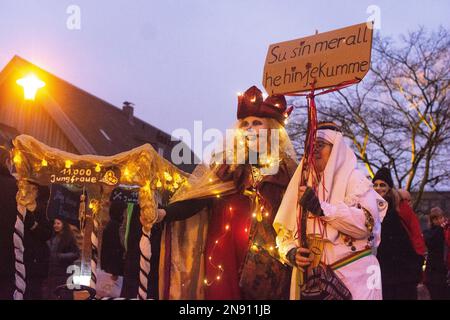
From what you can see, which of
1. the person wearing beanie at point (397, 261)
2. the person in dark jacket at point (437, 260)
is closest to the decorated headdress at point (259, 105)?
the person wearing beanie at point (397, 261)

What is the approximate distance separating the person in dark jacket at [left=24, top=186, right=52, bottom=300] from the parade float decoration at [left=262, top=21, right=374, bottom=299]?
4.22 meters

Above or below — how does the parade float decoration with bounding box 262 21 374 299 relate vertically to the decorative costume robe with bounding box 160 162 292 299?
above

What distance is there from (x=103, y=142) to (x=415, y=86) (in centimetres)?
1057

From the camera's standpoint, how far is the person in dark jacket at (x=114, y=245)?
8.90m

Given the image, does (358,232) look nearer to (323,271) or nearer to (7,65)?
(323,271)

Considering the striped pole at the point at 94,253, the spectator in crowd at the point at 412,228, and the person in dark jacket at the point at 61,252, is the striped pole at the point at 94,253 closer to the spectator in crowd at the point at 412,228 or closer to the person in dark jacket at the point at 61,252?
the person in dark jacket at the point at 61,252

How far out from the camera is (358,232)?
3.63 m

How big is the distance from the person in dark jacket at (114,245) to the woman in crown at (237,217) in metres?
3.22

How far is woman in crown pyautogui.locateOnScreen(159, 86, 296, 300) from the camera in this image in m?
4.99

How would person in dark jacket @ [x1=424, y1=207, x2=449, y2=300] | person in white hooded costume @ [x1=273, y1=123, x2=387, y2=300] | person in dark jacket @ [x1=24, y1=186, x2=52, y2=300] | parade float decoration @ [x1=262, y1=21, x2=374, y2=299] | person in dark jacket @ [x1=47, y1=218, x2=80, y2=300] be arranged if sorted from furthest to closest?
person in dark jacket @ [x1=47, y1=218, x2=80, y2=300]
person in dark jacket @ [x1=24, y1=186, x2=52, y2=300]
person in dark jacket @ [x1=424, y1=207, x2=449, y2=300]
parade float decoration @ [x1=262, y1=21, x2=374, y2=299]
person in white hooded costume @ [x1=273, y1=123, x2=387, y2=300]

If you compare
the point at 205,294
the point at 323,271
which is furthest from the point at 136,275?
the point at 323,271

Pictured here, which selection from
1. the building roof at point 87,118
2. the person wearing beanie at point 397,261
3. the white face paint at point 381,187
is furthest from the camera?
the building roof at point 87,118

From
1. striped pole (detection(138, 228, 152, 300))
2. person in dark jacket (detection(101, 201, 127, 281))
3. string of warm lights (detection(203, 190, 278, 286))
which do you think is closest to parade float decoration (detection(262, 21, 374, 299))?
string of warm lights (detection(203, 190, 278, 286))

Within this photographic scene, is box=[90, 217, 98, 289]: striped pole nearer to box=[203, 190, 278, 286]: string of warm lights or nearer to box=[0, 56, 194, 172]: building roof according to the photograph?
box=[203, 190, 278, 286]: string of warm lights
